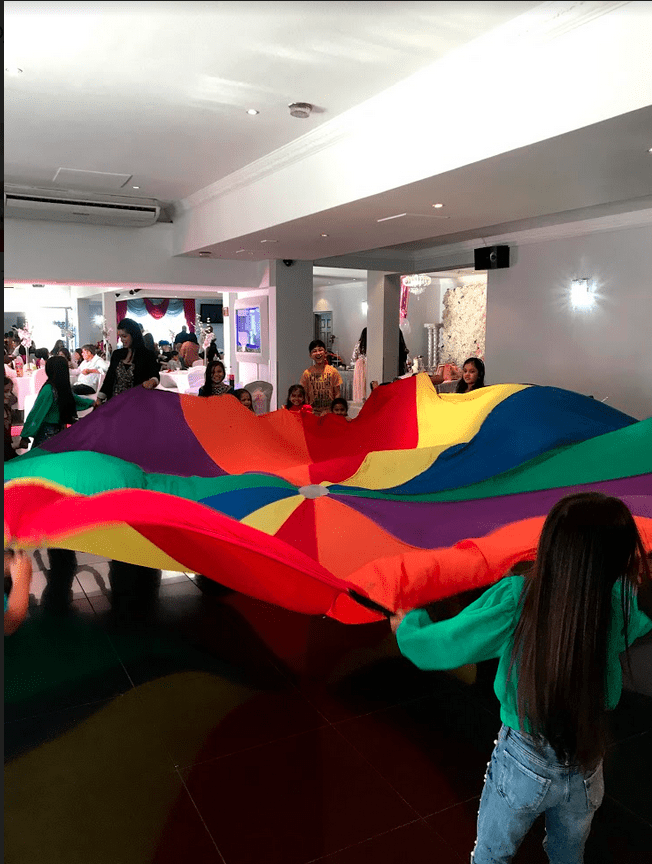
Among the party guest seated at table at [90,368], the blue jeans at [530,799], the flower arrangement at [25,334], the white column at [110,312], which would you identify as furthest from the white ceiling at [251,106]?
the white column at [110,312]

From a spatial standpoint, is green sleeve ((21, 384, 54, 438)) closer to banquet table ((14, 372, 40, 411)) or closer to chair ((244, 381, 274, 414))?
chair ((244, 381, 274, 414))

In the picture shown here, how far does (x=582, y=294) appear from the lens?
23.0 feet

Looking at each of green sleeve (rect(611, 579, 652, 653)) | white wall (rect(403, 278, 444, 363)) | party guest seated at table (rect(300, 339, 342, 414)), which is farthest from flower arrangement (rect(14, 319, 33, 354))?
green sleeve (rect(611, 579, 652, 653))

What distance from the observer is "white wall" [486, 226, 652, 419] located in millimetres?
6539

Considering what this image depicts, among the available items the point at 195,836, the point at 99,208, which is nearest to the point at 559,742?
the point at 195,836

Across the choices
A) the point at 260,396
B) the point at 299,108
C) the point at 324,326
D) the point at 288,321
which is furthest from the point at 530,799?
the point at 324,326

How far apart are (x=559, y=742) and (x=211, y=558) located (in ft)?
4.26

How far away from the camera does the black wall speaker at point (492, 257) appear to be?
7.75 m

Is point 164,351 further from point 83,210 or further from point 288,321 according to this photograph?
point 83,210

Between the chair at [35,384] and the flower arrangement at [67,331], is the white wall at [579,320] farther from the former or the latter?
the flower arrangement at [67,331]

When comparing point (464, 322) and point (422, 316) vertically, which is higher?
point (422, 316)

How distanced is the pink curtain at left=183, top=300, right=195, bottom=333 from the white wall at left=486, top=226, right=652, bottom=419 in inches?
347

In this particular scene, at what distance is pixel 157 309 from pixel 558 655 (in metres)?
14.9

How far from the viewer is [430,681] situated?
2709 mm
